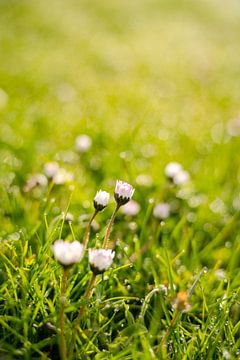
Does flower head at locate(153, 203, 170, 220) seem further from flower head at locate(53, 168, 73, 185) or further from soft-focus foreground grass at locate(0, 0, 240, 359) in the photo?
flower head at locate(53, 168, 73, 185)

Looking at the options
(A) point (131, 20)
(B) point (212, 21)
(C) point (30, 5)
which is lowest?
(C) point (30, 5)

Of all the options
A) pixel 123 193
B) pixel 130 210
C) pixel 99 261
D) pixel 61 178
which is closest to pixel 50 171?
pixel 61 178

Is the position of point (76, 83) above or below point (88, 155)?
below

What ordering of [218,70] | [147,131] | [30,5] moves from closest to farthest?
[147,131] < [218,70] < [30,5]

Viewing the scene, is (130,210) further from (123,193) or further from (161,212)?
(123,193)

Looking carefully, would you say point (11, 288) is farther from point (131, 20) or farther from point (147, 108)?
point (131, 20)

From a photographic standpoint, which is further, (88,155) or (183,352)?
(88,155)

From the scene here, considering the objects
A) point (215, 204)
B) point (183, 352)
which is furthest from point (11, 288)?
point (215, 204)
